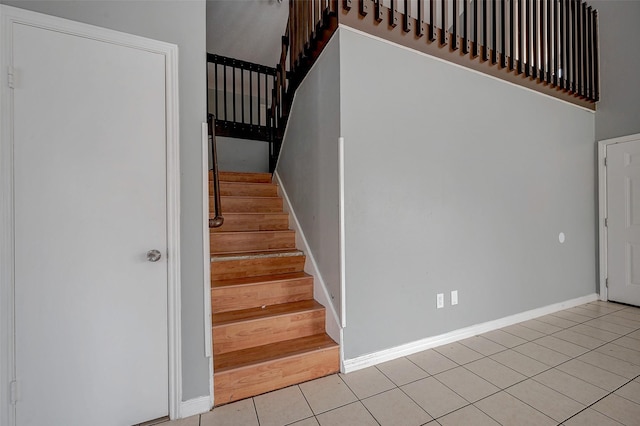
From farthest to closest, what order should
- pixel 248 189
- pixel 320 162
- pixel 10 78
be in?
pixel 248 189, pixel 320 162, pixel 10 78

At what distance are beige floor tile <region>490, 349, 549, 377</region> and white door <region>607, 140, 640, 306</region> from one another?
2.31 meters

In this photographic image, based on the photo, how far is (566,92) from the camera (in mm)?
3342

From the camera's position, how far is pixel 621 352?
7.45 feet

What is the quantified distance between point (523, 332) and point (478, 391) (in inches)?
49.7

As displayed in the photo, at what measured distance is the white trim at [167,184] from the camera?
1.33 metres

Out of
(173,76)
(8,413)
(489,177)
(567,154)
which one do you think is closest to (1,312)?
(8,413)

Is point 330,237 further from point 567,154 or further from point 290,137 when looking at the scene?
point 567,154

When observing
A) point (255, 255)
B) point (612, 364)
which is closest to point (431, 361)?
point (612, 364)

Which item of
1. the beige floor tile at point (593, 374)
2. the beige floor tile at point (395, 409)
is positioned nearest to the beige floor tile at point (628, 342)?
→ the beige floor tile at point (593, 374)

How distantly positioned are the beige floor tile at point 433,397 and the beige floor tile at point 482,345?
0.68m

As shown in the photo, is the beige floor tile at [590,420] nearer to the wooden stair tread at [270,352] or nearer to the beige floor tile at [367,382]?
the beige floor tile at [367,382]

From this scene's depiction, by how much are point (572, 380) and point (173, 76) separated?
319 centimetres

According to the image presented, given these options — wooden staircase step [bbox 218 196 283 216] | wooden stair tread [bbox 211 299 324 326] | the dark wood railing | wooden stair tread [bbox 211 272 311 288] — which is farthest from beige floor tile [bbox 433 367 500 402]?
the dark wood railing

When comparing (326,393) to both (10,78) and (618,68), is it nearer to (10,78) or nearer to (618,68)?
(10,78)
